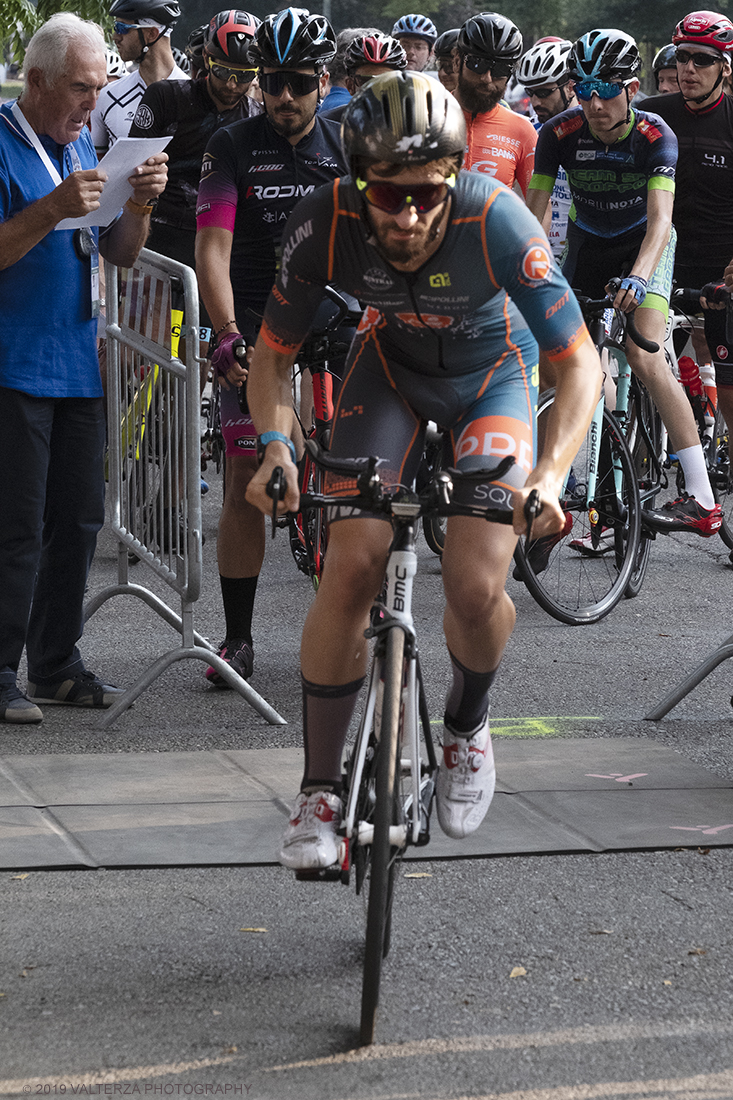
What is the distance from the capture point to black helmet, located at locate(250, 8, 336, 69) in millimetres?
5586

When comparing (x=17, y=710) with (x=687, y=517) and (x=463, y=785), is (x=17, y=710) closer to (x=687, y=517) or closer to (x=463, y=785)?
(x=463, y=785)

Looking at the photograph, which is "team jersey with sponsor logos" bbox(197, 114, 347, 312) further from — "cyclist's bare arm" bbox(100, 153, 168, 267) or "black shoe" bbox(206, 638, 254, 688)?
"black shoe" bbox(206, 638, 254, 688)

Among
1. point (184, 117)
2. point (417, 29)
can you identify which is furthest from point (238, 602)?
point (417, 29)

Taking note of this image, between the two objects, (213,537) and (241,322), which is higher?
(241,322)

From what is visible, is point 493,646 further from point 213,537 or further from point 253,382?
point 213,537

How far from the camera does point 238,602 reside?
6.10 metres

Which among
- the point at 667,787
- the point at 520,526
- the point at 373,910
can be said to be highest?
the point at 520,526

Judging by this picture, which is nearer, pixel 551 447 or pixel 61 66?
pixel 551 447

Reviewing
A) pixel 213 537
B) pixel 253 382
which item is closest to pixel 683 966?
pixel 253 382

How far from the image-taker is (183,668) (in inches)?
251

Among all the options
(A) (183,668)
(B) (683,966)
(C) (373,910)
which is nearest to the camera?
(C) (373,910)

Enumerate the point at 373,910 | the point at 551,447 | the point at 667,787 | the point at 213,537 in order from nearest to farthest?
the point at 373,910 → the point at 551,447 → the point at 667,787 → the point at 213,537

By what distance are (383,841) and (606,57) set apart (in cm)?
506

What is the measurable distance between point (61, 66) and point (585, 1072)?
3.82m
